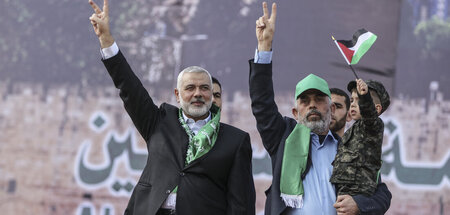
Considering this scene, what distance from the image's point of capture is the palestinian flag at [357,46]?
3.03 meters

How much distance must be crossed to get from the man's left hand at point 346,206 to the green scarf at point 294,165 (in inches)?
7.2

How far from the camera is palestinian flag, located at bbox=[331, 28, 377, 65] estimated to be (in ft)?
9.95

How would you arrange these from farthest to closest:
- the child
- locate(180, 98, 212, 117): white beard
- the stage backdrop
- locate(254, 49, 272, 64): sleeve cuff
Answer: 1. the stage backdrop
2. locate(254, 49, 272, 64): sleeve cuff
3. locate(180, 98, 212, 117): white beard
4. the child

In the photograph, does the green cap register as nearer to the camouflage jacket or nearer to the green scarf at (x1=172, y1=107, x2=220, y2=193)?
the camouflage jacket

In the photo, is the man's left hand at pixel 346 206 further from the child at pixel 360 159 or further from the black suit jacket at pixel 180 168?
the black suit jacket at pixel 180 168

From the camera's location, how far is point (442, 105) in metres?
5.62

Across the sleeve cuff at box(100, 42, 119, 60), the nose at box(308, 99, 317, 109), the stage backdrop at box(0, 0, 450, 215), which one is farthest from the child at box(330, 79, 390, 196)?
the stage backdrop at box(0, 0, 450, 215)

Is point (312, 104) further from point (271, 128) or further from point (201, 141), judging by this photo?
point (201, 141)

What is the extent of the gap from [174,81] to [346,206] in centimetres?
316

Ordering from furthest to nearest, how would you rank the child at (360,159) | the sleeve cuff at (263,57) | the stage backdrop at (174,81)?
the stage backdrop at (174,81)
the sleeve cuff at (263,57)
the child at (360,159)

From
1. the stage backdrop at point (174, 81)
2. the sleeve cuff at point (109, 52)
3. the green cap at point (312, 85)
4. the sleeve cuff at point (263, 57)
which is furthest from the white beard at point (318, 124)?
the stage backdrop at point (174, 81)

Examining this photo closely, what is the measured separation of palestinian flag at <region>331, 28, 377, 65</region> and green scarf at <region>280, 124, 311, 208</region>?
39cm

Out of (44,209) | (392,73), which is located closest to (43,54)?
(44,209)

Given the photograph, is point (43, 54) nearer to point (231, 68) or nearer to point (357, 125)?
point (231, 68)
